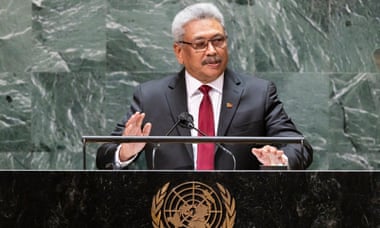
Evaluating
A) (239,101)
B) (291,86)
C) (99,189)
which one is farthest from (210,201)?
(291,86)

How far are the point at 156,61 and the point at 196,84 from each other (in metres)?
1.39

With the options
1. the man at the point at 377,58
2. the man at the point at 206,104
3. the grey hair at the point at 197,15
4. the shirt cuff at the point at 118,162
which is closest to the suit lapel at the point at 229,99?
the man at the point at 206,104

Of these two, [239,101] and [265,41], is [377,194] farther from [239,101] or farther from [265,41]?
[265,41]

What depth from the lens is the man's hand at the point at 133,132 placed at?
197 inches

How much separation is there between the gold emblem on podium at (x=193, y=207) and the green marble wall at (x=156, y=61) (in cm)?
306

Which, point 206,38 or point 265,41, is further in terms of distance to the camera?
point 265,41

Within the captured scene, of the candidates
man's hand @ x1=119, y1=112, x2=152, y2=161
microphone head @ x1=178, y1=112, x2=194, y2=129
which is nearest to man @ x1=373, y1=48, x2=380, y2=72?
man's hand @ x1=119, y1=112, x2=152, y2=161

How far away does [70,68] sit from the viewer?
725 centimetres

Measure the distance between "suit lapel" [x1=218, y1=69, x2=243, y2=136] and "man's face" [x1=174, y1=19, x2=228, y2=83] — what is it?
0.09m

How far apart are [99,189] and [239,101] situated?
5.87 ft

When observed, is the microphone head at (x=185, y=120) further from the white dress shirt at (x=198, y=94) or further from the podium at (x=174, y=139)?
the white dress shirt at (x=198, y=94)

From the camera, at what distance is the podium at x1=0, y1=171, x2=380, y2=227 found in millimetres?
4199

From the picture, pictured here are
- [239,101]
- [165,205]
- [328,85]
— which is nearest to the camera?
[165,205]

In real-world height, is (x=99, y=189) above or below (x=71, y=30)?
below
